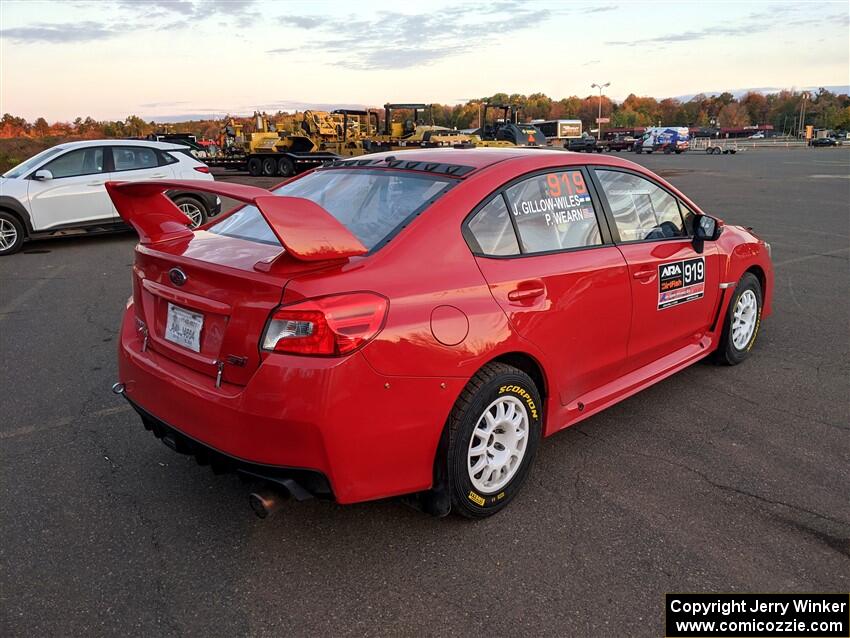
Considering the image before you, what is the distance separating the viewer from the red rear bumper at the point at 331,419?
2.41 metres

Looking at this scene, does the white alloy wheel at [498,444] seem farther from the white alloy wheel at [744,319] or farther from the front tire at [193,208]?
the front tire at [193,208]

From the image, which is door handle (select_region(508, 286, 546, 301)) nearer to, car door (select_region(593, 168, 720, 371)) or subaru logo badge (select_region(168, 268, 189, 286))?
car door (select_region(593, 168, 720, 371))

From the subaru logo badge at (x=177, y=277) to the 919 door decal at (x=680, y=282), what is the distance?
2681 millimetres

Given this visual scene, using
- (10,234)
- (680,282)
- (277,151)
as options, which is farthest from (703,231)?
(277,151)

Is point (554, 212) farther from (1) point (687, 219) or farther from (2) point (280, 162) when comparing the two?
(2) point (280, 162)

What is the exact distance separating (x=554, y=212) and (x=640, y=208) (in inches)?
34.5

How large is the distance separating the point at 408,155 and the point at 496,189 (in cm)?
74

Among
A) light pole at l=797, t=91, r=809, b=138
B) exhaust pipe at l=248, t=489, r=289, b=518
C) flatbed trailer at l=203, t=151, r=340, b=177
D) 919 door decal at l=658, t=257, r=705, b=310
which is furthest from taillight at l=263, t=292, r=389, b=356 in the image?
light pole at l=797, t=91, r=809, b=138

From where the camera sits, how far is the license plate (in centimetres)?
279

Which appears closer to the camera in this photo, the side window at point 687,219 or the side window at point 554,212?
the side window at point 554,212

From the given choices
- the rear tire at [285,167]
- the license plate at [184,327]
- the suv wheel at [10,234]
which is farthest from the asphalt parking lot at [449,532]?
the rear tire at [285,167]

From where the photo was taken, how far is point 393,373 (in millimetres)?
2535

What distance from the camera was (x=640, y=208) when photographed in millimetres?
4004

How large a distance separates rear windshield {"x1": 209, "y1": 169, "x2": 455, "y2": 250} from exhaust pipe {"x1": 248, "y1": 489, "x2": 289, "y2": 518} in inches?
42.2
